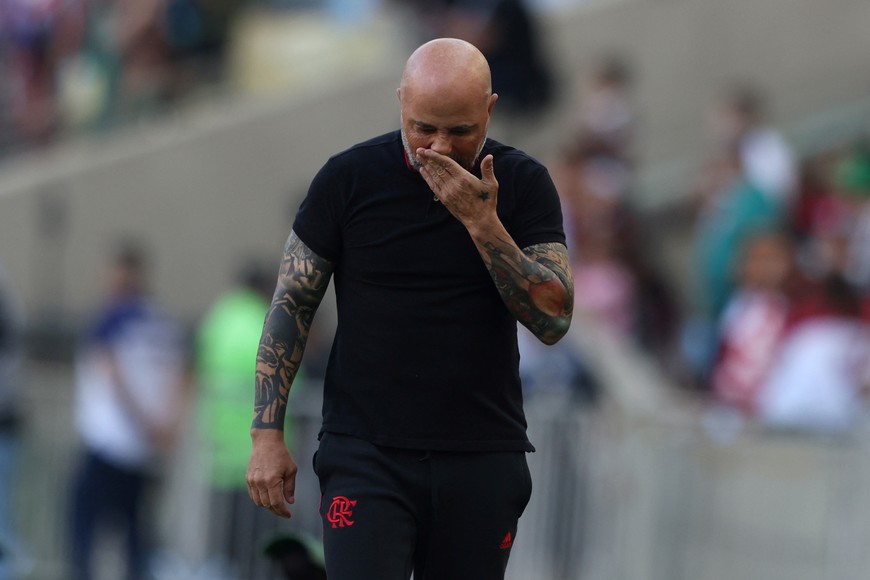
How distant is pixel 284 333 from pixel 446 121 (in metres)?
0.85

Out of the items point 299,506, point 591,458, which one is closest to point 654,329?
point 591,458

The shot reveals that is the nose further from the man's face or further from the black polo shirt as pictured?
the black polo shirt

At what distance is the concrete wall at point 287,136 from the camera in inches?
555

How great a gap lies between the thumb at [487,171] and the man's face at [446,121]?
0.46 feet

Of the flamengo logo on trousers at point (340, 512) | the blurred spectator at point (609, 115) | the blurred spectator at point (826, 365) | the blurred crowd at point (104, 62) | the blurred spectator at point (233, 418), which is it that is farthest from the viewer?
the blurred crowd at point (104, 62)

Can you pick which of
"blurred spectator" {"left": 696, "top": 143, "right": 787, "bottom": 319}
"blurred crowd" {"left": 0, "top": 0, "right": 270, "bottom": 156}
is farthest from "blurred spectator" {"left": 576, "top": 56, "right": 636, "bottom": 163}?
"blurred crowd" {"left": 0, "top": 0, "right": 270, "bottom": 156}

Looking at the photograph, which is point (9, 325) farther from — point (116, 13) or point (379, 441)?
point (116, 13)

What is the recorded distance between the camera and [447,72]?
4.64 metres

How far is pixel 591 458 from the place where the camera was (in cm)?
986

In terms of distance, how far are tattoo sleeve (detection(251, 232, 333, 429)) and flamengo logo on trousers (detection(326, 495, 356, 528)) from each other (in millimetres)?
293

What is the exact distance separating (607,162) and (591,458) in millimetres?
3575

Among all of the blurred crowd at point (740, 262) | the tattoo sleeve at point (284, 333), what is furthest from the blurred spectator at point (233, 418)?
the tattoo sleeve at point (284, 333)

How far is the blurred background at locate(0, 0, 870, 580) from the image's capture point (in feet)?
31.5

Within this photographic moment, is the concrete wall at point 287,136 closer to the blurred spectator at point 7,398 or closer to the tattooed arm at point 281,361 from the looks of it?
the blurred spectator at point 7,398
